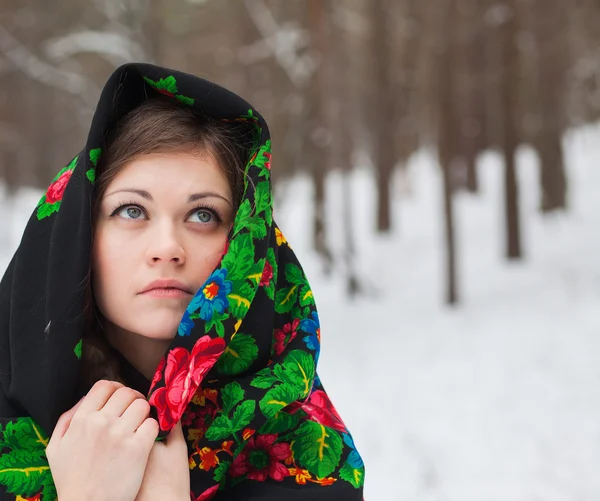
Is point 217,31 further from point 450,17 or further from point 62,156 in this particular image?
point 450,17

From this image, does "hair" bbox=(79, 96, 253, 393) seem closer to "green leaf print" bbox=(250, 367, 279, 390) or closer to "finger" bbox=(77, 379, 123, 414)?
"finger" bbox=(77, 379, 123, 414)

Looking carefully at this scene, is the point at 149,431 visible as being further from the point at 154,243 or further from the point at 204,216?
the point at 204,216

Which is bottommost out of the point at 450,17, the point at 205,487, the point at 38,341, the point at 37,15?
the point at 205,487

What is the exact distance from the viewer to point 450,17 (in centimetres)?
848

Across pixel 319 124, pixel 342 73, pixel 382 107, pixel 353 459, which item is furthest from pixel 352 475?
pixel 342 73

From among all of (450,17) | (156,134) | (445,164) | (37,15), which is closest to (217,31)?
(37,15)

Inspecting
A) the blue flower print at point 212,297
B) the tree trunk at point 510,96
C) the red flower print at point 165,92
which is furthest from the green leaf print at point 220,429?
the tree trunk at point 510,96

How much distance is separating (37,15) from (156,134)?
15.7 metres

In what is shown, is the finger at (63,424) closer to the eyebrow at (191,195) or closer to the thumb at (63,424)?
the thumb at (63,424)

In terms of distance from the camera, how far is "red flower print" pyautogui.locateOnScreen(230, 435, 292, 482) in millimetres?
1488

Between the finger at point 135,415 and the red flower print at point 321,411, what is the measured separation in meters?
0.44

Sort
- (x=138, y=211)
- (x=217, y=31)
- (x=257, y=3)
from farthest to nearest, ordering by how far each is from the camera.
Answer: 1. (x=217, y=31)
2. (x=257, y=3)
3. (x=138, y=211)

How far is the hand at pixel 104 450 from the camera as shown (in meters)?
1.24

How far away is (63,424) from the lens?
4.41 feet
